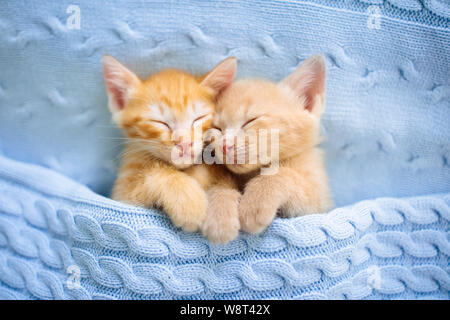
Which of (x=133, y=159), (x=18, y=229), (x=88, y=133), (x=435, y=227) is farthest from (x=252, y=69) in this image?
(x=18, y=229)

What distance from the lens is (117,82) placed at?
979mm

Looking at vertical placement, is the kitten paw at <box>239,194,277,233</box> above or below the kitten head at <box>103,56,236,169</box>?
Result: below

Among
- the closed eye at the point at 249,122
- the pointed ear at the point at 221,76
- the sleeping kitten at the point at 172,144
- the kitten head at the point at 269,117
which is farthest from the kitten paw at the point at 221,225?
the pointed ear at the point at 221,76

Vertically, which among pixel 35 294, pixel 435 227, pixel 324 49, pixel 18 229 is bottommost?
pixel 35 294

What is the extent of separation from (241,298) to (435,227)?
63cm

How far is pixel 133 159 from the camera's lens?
100 centimetres

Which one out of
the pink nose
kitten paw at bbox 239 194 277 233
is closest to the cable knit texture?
kitten paw at bbox 239 194 277 233

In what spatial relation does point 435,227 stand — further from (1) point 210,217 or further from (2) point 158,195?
(2) point 158,195

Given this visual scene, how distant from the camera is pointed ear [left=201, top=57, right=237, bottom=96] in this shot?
36.9 inches

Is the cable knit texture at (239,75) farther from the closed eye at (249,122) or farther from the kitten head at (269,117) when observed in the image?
the closed eye at (249,122)

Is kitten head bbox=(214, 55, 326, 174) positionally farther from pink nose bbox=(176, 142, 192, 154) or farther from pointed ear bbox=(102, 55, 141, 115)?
pointed ear bbox=(102, 55, 141, 115)

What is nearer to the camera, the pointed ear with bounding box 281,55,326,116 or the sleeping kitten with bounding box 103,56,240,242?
the sleeping kitten with bounding box 103,56,240,242

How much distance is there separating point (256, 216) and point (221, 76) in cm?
42

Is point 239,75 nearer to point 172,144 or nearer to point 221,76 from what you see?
point 221,76
